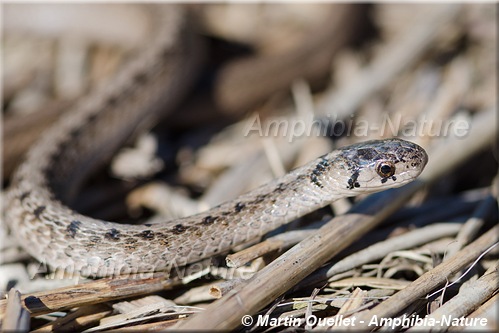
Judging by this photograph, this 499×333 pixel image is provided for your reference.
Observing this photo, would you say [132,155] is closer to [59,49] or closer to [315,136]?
[315,136]

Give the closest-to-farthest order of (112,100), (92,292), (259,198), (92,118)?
(92,292), (259,198), (92,118), (112,100)

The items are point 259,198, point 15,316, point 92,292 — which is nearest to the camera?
point 15,316

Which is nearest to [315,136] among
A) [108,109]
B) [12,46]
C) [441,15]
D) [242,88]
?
[242,88]

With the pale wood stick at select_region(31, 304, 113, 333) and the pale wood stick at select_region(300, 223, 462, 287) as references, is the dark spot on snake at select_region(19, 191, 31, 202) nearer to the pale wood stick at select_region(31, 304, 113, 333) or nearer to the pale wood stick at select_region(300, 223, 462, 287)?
the pale wood stick at select_region(31, 304, 113, 333)

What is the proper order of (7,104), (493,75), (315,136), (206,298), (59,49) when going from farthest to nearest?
(59,49), (7,104), (493,75), (315,136), (206,298)

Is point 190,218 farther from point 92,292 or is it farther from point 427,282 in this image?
point 427,282

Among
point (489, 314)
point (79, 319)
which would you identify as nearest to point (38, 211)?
point (79, 319)
